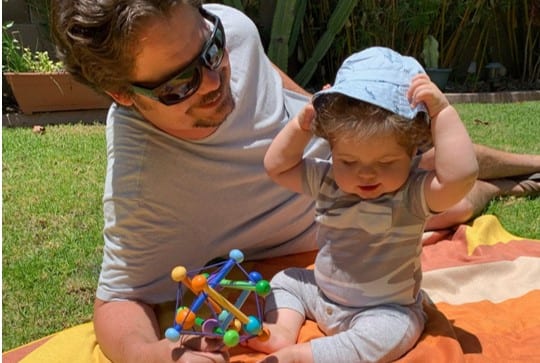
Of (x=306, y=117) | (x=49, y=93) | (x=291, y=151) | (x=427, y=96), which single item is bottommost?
(x=49, y=93)

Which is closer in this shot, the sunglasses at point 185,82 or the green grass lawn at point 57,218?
the sunglasses at point 185,82

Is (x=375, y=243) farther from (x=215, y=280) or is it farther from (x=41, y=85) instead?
(x=41, y=85)

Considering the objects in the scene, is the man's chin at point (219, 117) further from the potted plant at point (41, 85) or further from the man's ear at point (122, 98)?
the potted plant at point (41, 85)

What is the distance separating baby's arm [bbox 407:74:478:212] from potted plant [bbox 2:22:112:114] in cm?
459

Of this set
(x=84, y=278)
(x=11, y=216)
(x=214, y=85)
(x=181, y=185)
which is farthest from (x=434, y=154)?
(x=11, y=216)

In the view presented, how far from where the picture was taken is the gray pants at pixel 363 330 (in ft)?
5.56

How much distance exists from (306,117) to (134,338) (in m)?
0.75

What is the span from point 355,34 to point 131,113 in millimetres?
5313

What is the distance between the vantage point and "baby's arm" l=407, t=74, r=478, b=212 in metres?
1.60

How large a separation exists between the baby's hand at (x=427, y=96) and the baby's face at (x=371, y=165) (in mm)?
108

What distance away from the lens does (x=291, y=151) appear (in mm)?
1875

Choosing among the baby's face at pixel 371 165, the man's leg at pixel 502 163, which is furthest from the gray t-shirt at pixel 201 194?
the man's leg at pixel 502 163

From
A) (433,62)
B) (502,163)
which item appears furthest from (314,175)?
(433,62)

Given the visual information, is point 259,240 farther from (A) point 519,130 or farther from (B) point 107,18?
(A) point 519,130
